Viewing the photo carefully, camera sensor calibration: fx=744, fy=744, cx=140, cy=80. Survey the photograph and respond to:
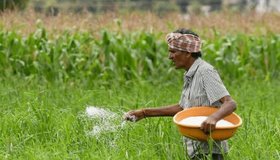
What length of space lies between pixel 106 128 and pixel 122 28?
5.15 meters

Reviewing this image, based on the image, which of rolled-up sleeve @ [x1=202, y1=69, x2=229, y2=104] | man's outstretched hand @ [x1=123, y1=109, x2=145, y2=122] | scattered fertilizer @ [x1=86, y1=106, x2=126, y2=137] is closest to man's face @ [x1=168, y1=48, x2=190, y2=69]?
rolled-up sleeve @ [x1=202, y1=69, x2=229, y2=104]

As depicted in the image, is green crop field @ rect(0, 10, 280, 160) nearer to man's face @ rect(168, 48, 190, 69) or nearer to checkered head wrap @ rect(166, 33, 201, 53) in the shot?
man's face @ rect(168, 48, 190, 69)

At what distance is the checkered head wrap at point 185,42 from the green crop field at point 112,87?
72 centimetres

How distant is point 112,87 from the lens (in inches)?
329

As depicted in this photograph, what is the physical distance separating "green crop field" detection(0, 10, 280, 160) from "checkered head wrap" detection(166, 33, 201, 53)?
724 millimetres

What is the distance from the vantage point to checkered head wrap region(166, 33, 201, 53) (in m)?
4.40

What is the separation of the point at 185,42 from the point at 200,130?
0.56 m

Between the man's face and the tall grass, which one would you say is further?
the tall grass

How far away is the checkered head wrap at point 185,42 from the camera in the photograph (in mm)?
4402

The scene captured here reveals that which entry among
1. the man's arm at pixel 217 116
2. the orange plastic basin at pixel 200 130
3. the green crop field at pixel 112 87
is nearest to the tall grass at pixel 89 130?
the green crop field at pixel 112 87

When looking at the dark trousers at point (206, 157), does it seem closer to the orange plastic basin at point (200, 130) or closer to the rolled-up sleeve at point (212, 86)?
the orange plastic basin at point (200, 130)

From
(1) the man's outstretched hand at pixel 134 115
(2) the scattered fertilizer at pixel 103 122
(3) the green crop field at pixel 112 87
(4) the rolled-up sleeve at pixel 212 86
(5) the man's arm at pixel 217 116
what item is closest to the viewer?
(5) the man's arm at pixel 217 116

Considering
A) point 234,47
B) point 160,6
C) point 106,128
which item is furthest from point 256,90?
point 160,6

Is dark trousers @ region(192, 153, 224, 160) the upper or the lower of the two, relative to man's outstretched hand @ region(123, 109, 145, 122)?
lower
